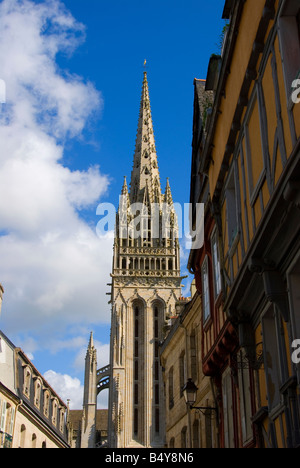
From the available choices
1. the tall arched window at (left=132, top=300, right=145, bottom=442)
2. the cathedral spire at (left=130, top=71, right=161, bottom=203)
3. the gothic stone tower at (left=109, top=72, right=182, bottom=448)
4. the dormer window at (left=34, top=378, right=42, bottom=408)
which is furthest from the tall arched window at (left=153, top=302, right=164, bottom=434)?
the dormer window at (left=34, top=378, right=42, bottom=408)

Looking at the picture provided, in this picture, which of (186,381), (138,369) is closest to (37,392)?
(186,381)

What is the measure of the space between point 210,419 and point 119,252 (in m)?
64.4

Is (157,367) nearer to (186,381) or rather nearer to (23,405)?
(23,405)

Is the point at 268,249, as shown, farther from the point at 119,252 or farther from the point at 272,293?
the point at 119,252

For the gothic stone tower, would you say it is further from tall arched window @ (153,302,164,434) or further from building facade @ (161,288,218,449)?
building facade @ (161,288,218,449)

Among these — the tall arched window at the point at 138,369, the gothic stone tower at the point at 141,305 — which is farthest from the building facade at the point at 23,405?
the tall arched window at the point at 138,369

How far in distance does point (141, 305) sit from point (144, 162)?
2504 cm

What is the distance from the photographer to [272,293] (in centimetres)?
881

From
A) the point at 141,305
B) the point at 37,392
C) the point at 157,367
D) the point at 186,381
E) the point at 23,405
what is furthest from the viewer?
the point at 141,305

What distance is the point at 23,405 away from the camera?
86.5 feet

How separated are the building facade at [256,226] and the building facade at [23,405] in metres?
13.0

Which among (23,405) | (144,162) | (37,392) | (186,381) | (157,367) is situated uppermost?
(144,162)

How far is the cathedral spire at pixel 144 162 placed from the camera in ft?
299

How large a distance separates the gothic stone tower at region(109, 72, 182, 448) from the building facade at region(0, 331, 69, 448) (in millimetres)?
38736
